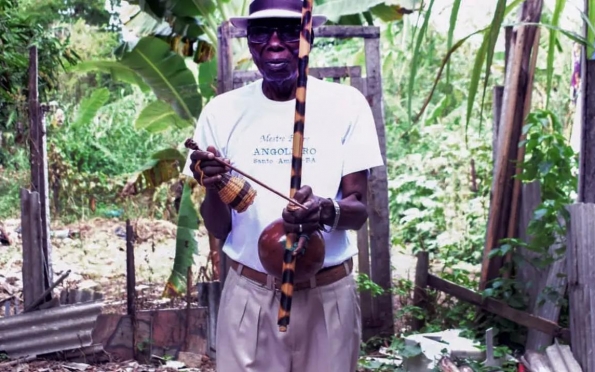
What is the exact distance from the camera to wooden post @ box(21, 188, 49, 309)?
5.21 metres

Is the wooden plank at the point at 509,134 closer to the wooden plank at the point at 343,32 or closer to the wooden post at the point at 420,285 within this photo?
the wooden post at the point at 420,285

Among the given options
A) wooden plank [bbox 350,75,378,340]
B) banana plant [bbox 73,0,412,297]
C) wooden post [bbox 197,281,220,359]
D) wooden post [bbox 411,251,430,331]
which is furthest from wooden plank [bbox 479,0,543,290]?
wooden post [bbox 197,281,220,359]

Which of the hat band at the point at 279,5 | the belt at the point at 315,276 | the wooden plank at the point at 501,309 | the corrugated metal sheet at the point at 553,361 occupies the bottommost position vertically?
the wooden plank at the point at 501,309

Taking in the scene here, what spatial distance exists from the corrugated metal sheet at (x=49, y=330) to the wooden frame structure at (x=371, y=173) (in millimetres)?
943

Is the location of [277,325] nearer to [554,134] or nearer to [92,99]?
[554,134]

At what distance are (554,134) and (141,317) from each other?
2.87 m

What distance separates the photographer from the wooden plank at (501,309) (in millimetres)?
4680

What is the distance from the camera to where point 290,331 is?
2.70 metres

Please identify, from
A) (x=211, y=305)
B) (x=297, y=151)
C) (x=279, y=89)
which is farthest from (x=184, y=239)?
(x=297, y=151)

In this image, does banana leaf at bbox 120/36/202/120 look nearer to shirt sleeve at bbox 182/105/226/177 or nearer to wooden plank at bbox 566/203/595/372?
wooden plank at bbox 566/203/595/372

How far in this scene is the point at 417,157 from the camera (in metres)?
11.5

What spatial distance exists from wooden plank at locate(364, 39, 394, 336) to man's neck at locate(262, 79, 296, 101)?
120 inches

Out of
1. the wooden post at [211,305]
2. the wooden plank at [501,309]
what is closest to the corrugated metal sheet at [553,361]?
the wooden plank at [501,309]

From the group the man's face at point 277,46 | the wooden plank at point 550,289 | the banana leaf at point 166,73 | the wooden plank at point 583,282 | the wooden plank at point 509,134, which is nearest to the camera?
the man's face at point 277,46
